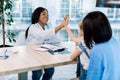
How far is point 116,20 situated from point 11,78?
2.29m

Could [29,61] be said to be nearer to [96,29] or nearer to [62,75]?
[96,29]

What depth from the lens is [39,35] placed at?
2547 mm

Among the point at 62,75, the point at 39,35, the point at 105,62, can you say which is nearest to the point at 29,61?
the point at 39,35

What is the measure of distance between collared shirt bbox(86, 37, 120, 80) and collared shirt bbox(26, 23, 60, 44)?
112 centimetres

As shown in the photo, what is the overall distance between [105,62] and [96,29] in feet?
0.79

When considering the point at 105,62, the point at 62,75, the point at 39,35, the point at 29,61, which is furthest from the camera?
the point at 62,75

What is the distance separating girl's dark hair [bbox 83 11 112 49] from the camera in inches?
60.6

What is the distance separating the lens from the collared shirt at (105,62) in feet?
4.91

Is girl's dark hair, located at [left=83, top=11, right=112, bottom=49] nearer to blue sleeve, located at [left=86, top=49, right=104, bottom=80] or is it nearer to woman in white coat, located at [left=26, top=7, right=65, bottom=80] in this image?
blue sleeve, located at [left=86, top=49, right=104, bottom=80]

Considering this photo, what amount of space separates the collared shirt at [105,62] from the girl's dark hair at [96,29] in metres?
0.05

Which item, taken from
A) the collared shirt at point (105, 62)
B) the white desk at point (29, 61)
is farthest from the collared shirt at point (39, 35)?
the collared shirt at point (105, 62)

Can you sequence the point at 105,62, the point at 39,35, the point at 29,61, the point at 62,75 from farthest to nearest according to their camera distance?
the point at 62,75 < the point at 39,35 < the point at 29,61 < the point at 105,62

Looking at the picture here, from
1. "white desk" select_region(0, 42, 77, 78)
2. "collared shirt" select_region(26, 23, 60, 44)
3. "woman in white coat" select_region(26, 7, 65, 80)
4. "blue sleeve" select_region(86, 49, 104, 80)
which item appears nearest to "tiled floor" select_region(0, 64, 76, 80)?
"woman in white coat" select_region(26, 7, 65, 80)

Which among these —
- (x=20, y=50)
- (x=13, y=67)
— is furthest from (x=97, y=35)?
(x=20, y=50)
